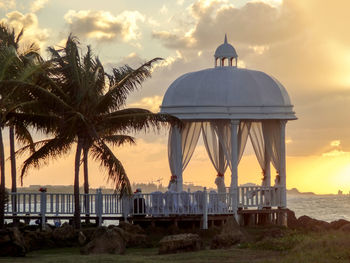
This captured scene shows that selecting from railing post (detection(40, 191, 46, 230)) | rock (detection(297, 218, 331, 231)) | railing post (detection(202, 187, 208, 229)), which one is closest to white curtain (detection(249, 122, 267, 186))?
rock (detection(297, 218, 331, 231))

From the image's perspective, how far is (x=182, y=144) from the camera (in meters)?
38.7

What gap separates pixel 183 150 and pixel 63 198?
554 cm

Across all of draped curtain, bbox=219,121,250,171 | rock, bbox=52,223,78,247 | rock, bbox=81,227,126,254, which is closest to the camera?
rock, bbox=81,227,126,254

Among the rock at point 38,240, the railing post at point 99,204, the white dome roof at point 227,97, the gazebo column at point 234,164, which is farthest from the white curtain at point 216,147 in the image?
the rock at point 38,240

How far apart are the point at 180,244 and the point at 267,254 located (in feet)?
9.31

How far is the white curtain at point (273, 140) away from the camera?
39031 millimetres

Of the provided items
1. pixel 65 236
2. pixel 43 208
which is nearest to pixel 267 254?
pixel 65 236

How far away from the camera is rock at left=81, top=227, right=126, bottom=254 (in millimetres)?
27547

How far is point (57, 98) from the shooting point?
32.7m

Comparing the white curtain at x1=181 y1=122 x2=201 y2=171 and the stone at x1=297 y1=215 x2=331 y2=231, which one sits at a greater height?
the white curtain at x1=181 y1=122 x2=201 y2=171

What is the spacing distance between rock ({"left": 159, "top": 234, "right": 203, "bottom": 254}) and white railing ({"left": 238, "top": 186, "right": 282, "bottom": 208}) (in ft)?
34.9

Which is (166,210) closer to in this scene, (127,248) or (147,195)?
(147,195)

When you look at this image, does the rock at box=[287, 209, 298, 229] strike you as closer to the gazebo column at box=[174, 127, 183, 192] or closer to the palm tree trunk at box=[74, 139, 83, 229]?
the gazebo column at box=[174, 127, 183, 192]

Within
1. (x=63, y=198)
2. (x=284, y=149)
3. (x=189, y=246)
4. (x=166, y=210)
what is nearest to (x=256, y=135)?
(x=284, y=149)
